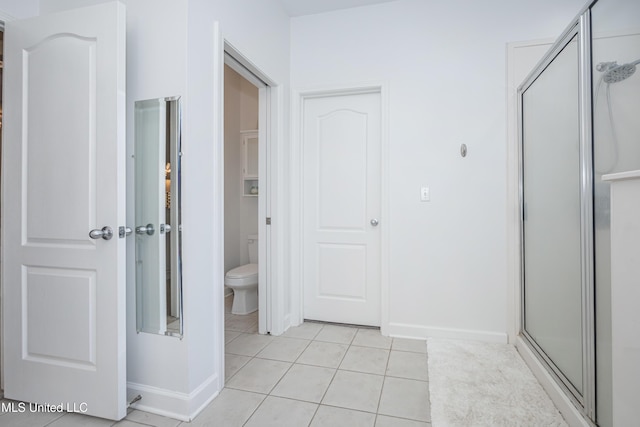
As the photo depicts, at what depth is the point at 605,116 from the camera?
1.36 metres

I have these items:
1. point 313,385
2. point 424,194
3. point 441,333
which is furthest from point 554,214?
point 313,385

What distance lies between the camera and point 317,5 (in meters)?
2.72

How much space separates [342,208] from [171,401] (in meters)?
1.84

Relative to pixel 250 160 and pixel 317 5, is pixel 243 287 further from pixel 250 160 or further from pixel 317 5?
pixel 317 5

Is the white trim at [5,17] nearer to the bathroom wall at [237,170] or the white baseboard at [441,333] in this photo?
the bathroom wall at [237,170]

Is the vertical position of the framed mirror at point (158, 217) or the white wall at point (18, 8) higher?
the white wall at point (18, 8)

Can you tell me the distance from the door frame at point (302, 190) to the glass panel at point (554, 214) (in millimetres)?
985

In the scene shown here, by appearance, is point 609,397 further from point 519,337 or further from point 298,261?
point 298,261

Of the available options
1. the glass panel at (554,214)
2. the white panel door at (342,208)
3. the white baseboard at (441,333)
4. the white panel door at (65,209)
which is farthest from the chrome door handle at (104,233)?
the glass panel at (554,214)

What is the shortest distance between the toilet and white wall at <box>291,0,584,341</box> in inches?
52.6

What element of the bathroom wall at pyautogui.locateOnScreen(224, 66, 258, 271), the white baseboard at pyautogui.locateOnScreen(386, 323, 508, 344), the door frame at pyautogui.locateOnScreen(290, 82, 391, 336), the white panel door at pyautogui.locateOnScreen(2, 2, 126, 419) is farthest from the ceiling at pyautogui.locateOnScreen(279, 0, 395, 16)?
the white baseboard at pyautogui.locateOnScreen(386, 323, 508, 344)

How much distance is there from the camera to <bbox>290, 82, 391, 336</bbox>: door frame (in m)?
2.68

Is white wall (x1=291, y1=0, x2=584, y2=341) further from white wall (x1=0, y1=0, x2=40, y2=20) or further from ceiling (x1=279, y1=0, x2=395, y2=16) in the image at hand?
white wall (x1=0, y1=0, x2=40, y2=20)

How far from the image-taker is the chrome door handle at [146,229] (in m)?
1.71
